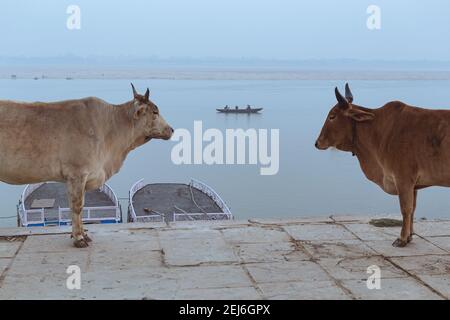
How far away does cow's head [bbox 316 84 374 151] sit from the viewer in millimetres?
7787

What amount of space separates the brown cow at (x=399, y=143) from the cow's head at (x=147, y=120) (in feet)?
6.75

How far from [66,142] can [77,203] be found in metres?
0.76

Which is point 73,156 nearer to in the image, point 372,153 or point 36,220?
point 372,153

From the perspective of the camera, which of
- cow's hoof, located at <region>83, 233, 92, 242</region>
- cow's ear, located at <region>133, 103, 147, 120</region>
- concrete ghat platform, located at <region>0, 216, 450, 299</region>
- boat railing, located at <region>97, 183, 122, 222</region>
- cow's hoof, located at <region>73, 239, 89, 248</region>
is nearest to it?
concrete ghat platform, located at <region>0, 216, 450, 299</region>

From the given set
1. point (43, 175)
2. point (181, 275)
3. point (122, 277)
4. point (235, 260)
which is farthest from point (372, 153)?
point (43, 175)

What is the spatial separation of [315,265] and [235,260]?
91 cm

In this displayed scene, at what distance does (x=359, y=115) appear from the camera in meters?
7.79

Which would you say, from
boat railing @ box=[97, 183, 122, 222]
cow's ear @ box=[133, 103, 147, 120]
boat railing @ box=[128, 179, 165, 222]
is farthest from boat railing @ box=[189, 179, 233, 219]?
cow's ear @ box=[133, 103, 147, 120]

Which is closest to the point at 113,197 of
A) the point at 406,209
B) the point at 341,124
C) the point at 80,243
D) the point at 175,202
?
the point at 175,202

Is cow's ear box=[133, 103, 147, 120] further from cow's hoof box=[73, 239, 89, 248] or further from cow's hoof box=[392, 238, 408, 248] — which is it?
cow's hoof box=[392, 238, 408, 248]

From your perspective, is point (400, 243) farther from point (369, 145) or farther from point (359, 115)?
point (359, 115)

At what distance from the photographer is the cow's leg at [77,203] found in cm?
753

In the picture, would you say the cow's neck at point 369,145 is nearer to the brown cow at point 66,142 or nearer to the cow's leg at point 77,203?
the brown cow at point 66,142

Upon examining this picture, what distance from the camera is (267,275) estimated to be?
6598mm
